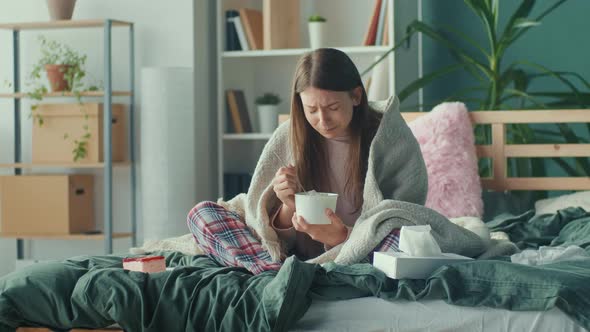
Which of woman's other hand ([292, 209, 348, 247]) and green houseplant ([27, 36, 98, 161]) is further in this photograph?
green houseplant ([27, 36, 98, 161])

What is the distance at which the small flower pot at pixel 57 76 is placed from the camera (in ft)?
13.9

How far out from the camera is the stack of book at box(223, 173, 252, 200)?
434 cm

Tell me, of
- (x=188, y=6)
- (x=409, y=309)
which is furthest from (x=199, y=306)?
(x=188, y=6)

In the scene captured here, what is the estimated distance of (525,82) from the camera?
3.71 meters

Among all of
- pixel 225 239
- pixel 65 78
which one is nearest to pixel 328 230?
pixel 225 239

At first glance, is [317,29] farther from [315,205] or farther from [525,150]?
[315,205]

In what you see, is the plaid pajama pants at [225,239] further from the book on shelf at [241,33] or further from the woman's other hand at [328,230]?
the book on shelf at [241,33]

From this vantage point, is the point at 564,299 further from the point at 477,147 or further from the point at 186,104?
the point at 186,104

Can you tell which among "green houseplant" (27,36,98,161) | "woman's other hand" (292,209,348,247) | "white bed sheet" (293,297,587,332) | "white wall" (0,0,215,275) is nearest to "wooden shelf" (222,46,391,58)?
"white wall" (0,0,215,275)

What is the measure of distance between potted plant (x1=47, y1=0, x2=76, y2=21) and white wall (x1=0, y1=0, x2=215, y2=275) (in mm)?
146

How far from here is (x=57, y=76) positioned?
425cm

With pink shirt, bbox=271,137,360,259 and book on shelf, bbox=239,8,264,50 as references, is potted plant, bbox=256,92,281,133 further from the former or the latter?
pink shirt, bbox=271,137,360,259

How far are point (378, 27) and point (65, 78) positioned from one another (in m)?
1.42

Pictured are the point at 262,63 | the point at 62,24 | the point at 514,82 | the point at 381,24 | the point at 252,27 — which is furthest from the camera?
the point at 262,63
